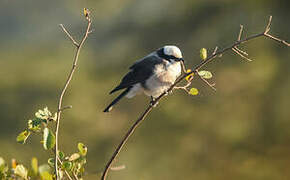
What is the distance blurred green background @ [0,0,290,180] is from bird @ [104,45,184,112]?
5849 mm

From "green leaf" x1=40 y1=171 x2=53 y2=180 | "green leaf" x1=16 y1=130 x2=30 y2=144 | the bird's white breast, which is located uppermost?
the bird's white breast

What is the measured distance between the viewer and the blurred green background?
33.2 ft

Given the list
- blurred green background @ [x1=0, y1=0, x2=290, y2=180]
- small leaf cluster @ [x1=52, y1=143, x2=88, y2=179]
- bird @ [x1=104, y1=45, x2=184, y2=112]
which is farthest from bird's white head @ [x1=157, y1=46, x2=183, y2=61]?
blurred green background @ [x1=0, y1=0, x2=290, y2=180]

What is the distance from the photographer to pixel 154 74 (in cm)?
339

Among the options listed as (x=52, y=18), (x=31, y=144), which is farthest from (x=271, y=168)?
(x=52, y=18)

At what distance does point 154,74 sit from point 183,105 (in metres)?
7.60

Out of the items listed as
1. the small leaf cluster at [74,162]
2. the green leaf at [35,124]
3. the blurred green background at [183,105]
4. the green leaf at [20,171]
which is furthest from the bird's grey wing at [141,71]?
the blurred green background at [183,105]

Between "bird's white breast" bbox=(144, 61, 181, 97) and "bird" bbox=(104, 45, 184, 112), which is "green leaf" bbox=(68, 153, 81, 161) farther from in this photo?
"bird's white breast" bbox=(144, 61, 181, 97)

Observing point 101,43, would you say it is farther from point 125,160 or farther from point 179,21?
point 125,160

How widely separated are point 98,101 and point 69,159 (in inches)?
385

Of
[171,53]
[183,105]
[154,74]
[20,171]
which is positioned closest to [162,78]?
[154,74]

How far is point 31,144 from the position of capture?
10.1m

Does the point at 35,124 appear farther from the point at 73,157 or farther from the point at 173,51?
the point at 173,51

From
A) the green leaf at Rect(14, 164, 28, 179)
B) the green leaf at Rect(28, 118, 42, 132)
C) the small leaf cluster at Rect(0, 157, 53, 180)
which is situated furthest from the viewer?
the green leaf at Rect(28, 118, 42, 132)
